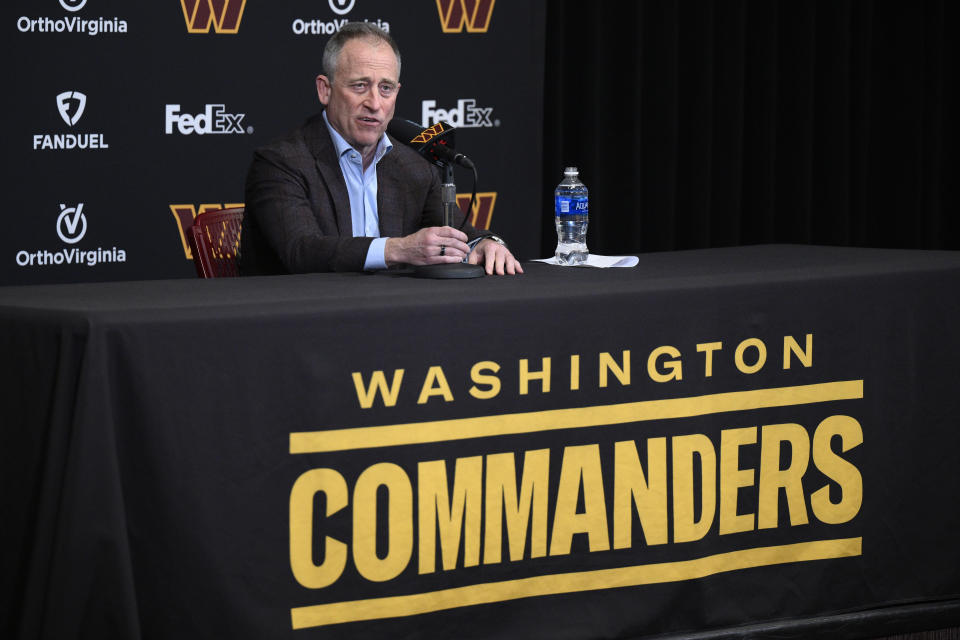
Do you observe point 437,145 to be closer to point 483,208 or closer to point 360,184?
point 360,184

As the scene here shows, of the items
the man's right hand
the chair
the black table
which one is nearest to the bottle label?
the black table

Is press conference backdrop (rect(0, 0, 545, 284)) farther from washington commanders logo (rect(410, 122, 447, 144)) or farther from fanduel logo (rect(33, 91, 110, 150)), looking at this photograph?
washington commanders logo (rect(410, 122, 447, 144))

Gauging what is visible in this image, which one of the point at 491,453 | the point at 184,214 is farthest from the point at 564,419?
the point at 184,214

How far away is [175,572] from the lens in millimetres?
1872

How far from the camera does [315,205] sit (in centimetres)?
271

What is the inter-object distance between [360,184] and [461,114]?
1175 millimetres

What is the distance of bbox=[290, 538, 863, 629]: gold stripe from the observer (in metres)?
1.99

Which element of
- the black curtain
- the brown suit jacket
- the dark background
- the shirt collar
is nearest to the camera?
the brown suit jacket

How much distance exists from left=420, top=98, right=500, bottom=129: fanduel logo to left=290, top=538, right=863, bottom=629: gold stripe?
1999 millimetres

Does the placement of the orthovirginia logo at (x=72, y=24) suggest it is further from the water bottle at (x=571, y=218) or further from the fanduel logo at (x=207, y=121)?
the water bottle at (x=571, y=218)

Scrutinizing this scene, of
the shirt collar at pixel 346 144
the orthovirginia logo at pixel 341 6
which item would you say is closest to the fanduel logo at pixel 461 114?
the orthovirginia logo at pixel 341 6

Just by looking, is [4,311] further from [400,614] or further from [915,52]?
[915,52]

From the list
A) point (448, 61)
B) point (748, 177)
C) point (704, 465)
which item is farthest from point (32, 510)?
point (748, 177)

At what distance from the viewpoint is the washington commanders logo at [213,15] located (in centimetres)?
355
